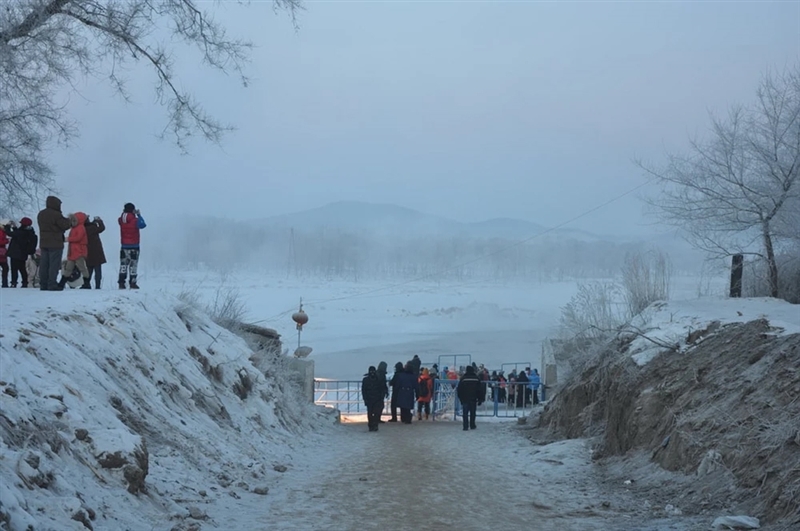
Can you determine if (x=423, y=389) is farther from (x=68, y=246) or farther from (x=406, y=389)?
(x=68, y=246)

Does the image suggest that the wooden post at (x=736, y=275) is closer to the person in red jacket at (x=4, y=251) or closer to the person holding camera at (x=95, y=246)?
the person holding camera at (x=95, y=246)

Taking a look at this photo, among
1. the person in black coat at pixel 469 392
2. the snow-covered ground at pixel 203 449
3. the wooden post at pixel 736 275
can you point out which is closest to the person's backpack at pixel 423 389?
the snow-covered ground at pixel 203 449

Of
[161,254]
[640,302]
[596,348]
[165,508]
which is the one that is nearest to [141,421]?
[165,508]

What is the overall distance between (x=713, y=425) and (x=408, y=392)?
12643mm

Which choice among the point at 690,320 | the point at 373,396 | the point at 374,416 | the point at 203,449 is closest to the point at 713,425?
the point at 690,320

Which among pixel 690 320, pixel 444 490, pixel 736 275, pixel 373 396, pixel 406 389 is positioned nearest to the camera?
pixel 444 490

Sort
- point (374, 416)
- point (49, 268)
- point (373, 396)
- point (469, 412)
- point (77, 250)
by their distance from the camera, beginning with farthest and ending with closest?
point (469, 412) < point (373, 396) < point (374, 416) < point (77, 250) < point (49, 268)

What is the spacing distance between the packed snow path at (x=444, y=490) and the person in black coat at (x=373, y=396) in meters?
3.16

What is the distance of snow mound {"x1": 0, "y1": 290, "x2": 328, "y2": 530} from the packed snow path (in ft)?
2.56

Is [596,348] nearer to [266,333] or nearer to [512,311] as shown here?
[266,333]

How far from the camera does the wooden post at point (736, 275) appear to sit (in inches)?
822

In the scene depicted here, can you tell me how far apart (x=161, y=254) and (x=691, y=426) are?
391ft

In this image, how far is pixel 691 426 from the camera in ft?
33.6

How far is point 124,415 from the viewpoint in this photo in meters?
9.16
